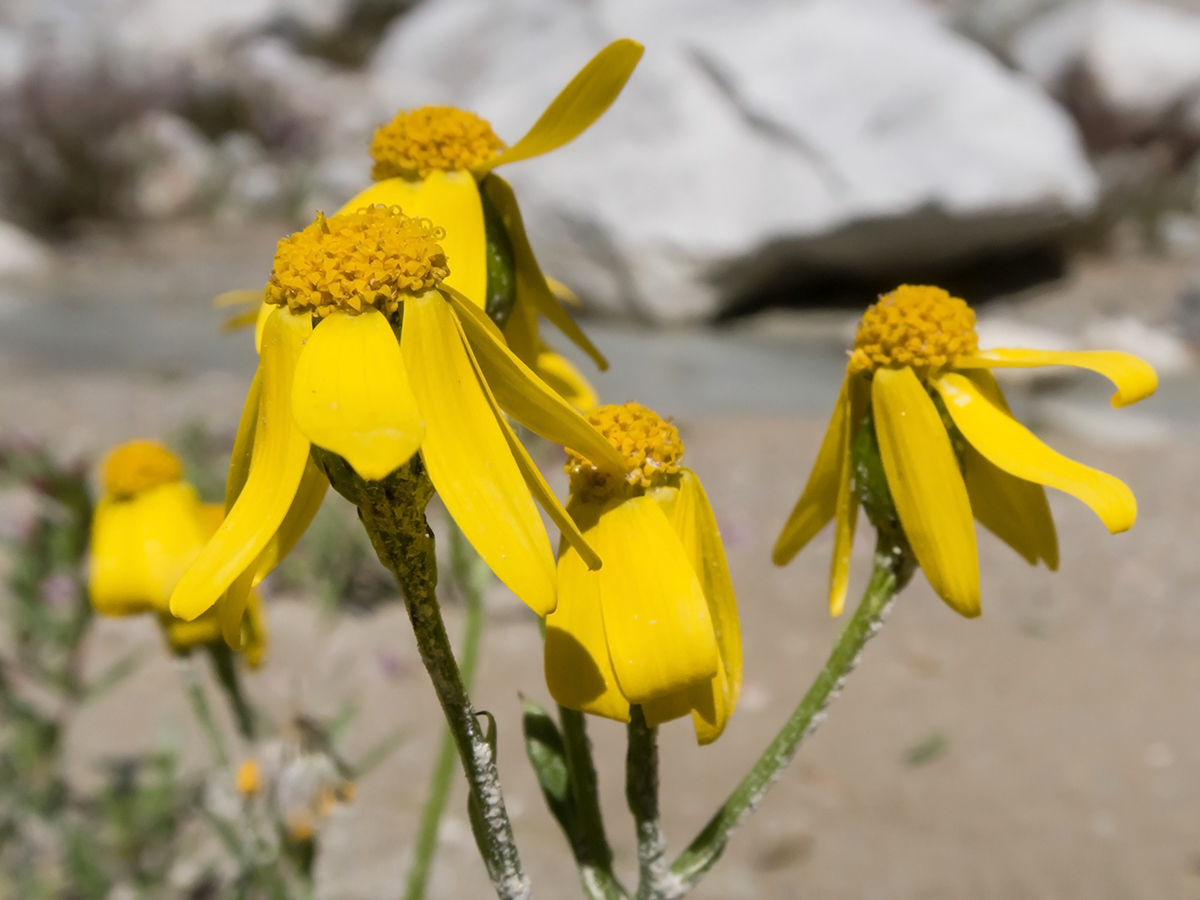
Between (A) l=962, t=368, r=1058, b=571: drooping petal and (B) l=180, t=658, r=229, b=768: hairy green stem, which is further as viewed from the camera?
(B) l=180, t=658, r=229, b=768: hairy green stem

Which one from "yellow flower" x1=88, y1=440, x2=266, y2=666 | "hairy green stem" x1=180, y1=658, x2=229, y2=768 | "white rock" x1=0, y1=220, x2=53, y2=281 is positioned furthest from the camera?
"white rock" x1=0, y1=220, x2=53, y2=281

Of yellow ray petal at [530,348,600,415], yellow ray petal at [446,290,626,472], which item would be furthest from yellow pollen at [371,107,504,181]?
yellow ray petal at [446,290,626,472]

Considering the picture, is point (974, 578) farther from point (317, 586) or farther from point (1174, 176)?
point (1174, 176)

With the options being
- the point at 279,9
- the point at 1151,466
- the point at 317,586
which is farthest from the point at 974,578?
the point at 279,9

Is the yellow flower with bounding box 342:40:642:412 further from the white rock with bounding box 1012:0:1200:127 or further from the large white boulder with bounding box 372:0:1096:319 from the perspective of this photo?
the white rock with bounding box 1012:0:1200:127

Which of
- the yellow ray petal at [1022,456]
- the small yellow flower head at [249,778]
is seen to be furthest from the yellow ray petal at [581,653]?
the small yellow flower head at [249,778]

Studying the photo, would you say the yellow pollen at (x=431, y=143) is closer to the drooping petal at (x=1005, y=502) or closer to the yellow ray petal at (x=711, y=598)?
the yellow ray petal at (x=711, y=598)

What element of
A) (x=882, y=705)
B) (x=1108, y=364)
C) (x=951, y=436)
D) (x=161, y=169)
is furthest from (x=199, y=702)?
(x=161, y=169)
